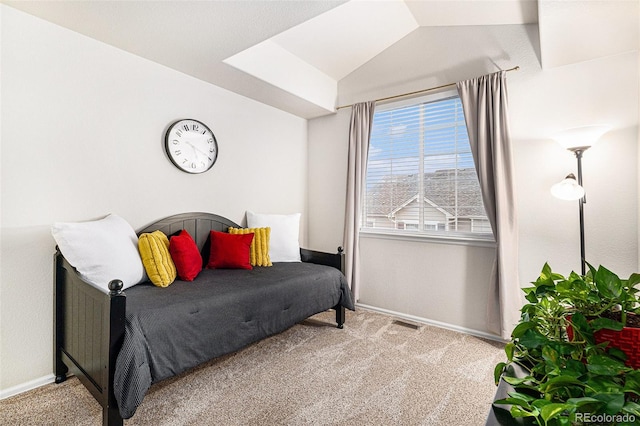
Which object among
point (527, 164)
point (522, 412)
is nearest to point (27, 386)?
point (522, 412)

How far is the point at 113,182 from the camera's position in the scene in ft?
7.86

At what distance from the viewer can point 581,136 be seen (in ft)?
7.22

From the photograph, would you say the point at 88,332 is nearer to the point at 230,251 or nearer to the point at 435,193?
the point at 230,251

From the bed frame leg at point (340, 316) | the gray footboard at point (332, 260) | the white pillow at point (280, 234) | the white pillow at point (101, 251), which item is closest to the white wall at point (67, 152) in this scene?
the white pillow at point (101, 251)

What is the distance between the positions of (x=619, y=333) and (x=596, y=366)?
0.10 m

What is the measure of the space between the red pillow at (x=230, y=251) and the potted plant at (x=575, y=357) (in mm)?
2315

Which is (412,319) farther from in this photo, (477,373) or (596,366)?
(596,366)

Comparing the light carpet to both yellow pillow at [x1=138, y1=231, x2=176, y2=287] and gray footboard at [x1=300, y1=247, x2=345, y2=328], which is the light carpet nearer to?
gray footboard at [x1=300, y1=247, x2=345, y2=328]

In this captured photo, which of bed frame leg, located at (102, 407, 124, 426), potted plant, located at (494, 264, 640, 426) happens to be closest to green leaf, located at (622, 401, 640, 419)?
potted plant, located at (494, 264, 640, 426)

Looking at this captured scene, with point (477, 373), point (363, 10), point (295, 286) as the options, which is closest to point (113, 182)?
point (295, 286)

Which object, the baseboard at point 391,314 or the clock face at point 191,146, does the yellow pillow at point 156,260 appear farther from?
the baseboard at point 391,314

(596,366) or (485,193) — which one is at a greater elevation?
(485,193)

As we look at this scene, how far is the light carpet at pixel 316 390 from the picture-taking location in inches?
67.9

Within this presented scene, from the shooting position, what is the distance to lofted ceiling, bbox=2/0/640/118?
6.47 feet
